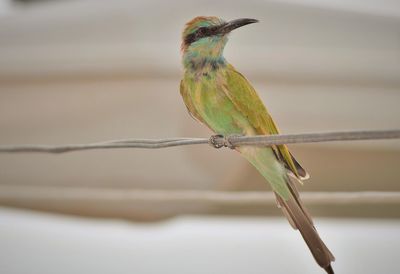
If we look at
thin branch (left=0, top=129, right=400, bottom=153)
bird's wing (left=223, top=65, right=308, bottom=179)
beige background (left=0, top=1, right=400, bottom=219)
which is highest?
beige background (left=0, top=1, right=400, bottom=219)

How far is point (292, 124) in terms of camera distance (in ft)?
3.97

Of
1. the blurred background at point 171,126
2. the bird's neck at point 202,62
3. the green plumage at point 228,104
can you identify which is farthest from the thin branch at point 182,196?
the bird's neck at point 202,62

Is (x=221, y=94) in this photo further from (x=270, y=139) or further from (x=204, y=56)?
(x=270, y=139)

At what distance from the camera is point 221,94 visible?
96 cm

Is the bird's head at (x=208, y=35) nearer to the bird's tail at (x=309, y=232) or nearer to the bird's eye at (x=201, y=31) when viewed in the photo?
the bird's eye at (x=201, y=31)

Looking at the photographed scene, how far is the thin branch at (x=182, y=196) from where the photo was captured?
91 cm

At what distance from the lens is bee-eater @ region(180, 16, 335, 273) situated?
911mm

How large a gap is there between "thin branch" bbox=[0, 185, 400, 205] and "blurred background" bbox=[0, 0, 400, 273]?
0.01 m

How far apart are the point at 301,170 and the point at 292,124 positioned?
0.36 meters

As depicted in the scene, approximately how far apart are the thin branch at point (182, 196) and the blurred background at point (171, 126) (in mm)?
14

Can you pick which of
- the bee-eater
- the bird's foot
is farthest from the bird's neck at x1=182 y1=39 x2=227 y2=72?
the bird's foot

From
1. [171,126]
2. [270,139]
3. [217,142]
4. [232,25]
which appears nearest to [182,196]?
[171,126]

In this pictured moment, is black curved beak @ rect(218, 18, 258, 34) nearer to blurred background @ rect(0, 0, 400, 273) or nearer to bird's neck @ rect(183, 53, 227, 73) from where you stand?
bird's neck @ rect(183, 53, 227, 73)

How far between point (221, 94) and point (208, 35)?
0.33 feet
